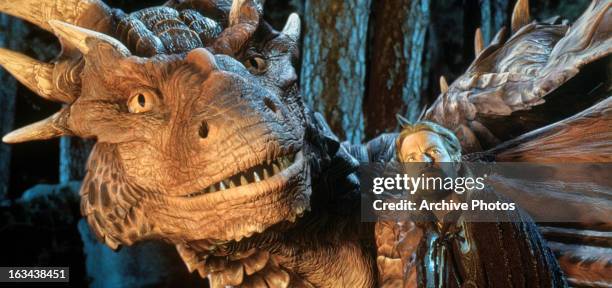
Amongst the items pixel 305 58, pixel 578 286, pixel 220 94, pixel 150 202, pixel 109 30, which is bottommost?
pixel 578 286

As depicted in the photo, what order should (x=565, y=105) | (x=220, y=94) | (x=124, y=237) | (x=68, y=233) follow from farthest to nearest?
(x=68, y=233) < (x=565, y=105) < (x=124, y=237) < (x=220, y=94)

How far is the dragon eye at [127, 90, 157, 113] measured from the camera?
1.23 m

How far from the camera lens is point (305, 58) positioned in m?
2.90

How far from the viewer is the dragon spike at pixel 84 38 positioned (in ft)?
3.99

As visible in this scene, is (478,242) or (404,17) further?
(404,17)

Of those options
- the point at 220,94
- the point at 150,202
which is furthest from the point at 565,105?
the point at 150,202

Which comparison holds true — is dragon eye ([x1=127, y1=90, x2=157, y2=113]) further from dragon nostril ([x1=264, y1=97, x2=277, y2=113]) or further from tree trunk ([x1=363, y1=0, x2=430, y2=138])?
tree trunk ([x1=363, y1=0, x2=430, y2=138])

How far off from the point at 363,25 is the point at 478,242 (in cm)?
188

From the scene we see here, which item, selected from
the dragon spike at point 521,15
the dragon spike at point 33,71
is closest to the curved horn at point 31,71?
the dragon spike at point 33,71

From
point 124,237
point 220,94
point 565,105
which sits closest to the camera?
point 220,94

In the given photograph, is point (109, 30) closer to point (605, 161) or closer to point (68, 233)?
point (605, 161)

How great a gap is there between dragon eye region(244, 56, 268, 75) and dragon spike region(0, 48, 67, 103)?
1.20 feet

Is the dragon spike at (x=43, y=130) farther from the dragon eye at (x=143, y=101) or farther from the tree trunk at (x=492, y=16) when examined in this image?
the tree trunk at (x=492, y=16)

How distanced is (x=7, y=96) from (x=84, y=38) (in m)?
2.05
